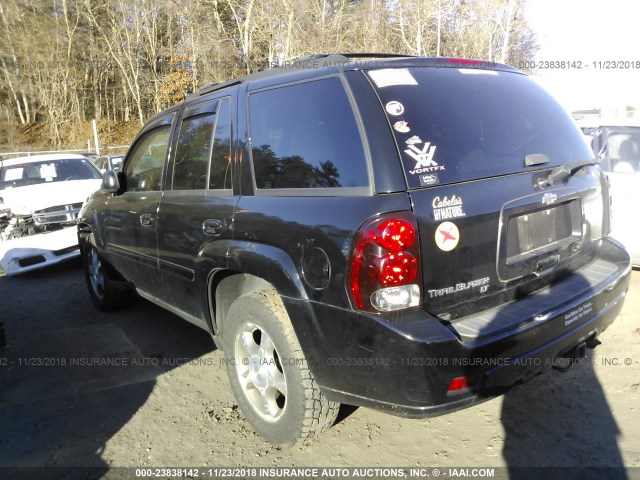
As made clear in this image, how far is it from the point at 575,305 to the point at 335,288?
1282 millimetres

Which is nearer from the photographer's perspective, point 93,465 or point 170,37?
point 93,465

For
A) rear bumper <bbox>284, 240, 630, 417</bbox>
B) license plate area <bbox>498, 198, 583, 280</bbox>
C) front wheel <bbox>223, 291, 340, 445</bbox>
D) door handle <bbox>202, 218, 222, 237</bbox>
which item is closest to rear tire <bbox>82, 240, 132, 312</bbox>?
door handle <bbox>202, 218, 222, 237</bbox>

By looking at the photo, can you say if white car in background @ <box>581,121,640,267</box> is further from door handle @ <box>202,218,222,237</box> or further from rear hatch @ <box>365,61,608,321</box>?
door handle @ <box>202,218,222,237</box>

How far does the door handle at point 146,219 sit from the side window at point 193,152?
38cm

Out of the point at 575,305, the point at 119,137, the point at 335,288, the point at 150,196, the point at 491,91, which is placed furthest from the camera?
the point at 119,137

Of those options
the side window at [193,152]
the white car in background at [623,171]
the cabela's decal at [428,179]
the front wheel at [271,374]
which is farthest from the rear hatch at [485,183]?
the white car in background at [623,171]

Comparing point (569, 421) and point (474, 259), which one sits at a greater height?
point (474, 259)

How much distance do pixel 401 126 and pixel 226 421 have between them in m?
2.15

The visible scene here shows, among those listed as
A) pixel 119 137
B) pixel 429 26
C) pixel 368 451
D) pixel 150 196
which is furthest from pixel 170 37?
pixel 368 451

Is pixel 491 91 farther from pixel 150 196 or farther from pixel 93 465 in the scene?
pixel 93 465

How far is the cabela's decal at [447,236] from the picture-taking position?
7.35 feet

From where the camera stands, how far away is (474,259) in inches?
92.3

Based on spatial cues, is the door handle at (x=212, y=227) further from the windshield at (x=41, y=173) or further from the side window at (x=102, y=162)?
the side window at (x=102, y=162)

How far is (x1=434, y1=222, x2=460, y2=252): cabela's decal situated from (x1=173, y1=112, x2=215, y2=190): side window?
1.72 metres
